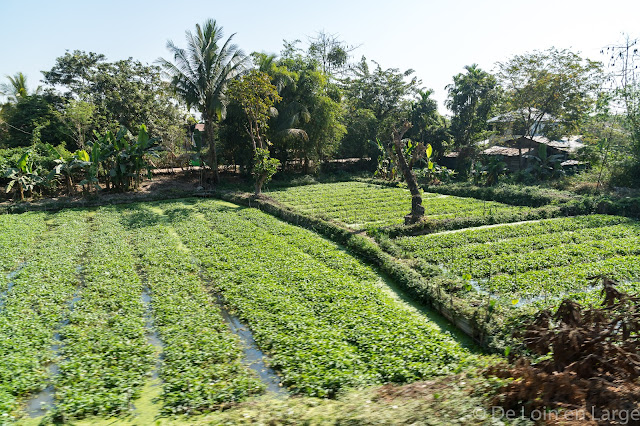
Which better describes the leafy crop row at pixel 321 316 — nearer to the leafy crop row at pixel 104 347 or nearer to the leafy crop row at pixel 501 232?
the leafy crop row at pixel 104 347

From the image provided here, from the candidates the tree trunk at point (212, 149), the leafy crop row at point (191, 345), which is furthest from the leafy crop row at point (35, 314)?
the tree trunk at point (212, 149)

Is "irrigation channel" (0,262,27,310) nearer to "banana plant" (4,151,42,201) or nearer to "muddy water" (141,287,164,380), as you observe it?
"muddy water" (141,287,164,380)

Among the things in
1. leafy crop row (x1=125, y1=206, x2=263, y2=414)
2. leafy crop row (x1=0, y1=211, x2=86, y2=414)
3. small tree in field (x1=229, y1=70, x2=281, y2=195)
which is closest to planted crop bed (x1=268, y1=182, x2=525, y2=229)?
small tree in field (x1=229, y1=70, x2=281, y2=195)

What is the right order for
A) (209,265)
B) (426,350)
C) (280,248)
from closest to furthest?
(426,350) < (209,265) < (280,248)

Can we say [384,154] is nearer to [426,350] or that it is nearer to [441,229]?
[441,229]

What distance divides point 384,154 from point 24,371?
27.3m

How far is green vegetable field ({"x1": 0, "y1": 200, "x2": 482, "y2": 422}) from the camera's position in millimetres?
5887

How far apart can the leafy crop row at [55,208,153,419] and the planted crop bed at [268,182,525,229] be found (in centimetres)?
890

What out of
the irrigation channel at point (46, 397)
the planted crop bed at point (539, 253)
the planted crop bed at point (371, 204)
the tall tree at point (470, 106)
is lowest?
the irrigation channel at point (46, 397)

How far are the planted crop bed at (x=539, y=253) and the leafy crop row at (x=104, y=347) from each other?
748 centimetres

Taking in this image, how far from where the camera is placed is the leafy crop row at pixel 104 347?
18.1 feet

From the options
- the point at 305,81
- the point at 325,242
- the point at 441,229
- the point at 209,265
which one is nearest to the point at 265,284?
the point at 209,265

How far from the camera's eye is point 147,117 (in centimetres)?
2909

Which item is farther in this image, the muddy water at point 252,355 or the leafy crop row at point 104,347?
the muddy water at point 252,355
